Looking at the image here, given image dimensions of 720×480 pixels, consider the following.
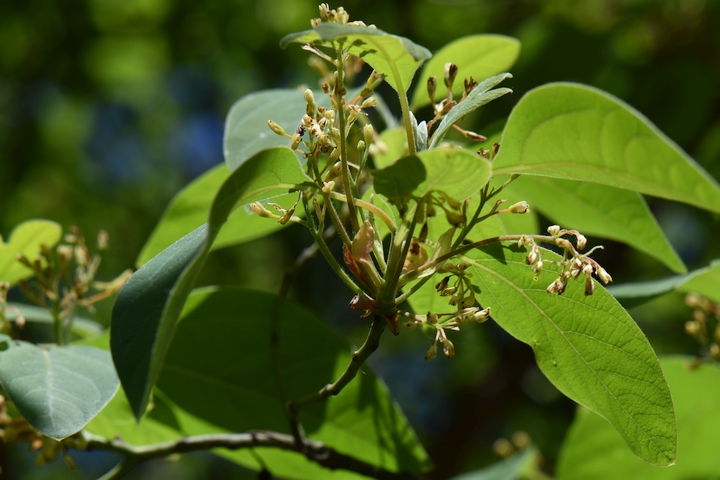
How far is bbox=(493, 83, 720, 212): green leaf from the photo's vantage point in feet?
2.70

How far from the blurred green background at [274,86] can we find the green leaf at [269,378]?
179cm

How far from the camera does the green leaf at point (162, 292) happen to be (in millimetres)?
748

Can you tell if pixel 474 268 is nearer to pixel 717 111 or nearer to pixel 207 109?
pixel 717 111

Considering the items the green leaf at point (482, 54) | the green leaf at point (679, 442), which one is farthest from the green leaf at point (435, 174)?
the green leaf at point (679, 442)

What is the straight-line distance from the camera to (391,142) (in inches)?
60.9

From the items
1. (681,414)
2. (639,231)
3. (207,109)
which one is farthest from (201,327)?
(207,109)

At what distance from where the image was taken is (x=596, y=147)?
860mm

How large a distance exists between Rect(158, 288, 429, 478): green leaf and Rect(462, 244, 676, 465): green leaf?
1.73 feet

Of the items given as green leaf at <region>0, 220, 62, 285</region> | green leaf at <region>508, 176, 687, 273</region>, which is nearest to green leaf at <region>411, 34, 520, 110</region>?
green leaf at <region>508, 176, 687, 273</region>

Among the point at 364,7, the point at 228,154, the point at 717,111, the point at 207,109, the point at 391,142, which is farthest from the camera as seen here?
the point at 207,109

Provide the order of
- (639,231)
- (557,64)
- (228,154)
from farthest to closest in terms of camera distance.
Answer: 1. (557,64)
2. (639,231)
3. (228,154)

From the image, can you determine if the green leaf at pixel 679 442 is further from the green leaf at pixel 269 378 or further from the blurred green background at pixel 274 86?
the blurred green background at pixel 274 86

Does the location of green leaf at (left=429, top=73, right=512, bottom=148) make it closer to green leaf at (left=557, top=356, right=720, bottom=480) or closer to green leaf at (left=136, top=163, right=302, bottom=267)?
green leaf at (left=136, top=163, right=302, bottom=267)

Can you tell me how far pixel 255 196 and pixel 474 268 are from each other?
13.6 inches
